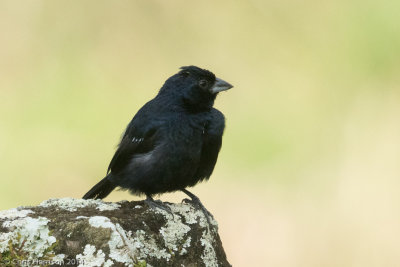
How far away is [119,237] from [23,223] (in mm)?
477

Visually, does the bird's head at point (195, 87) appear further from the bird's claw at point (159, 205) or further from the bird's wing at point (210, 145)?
the bird's claw at point (159, 205)

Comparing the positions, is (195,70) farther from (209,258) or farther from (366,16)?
(366,16)

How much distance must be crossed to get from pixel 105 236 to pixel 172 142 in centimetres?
150

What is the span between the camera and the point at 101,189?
525 centimetres

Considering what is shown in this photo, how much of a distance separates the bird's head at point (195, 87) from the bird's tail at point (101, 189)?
0.78 m

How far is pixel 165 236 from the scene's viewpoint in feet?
12.5

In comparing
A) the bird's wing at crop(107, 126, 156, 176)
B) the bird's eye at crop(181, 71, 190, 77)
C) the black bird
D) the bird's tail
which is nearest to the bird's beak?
the black bird

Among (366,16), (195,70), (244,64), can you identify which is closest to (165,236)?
(195,70)

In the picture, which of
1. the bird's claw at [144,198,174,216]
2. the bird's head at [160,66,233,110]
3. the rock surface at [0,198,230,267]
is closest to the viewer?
the rock surface at [0,198,230,267]

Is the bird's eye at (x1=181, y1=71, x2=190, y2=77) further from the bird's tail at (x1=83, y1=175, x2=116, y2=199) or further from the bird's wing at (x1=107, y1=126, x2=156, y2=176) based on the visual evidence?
the bird's tail at (x1=83, y1=175, x2=116, y2=199)

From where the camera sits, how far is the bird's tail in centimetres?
520

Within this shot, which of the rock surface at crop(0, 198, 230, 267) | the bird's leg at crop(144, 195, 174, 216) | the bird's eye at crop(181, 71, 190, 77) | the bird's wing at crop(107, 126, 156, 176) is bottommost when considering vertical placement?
the rock surface at crop(0, 198, 230, 267)

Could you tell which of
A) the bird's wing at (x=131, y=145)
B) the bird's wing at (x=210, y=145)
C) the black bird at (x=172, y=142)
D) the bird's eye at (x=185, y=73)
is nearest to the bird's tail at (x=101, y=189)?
the black bird at (x=172, y=142)

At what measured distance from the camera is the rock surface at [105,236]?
3236 millimetres
